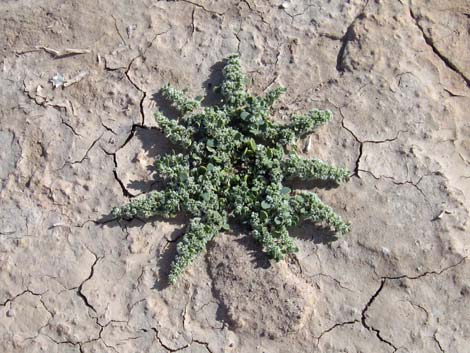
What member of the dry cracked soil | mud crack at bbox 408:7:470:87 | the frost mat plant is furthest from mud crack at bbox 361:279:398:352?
mud crack at bbox 408:7:470:87

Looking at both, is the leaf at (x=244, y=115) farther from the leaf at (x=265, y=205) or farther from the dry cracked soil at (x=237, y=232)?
the leaf at (x=265, y=205)

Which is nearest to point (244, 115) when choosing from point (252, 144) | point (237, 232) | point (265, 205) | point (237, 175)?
point (252, 144)

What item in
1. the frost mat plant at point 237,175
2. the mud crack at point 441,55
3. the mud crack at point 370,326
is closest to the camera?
the mud crack at point 370,326

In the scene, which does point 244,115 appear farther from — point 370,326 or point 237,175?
point 370,326

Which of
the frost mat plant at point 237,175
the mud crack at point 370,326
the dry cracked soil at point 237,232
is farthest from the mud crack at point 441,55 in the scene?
the mud crack at point 370,326

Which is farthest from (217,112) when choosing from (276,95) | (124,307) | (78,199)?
(124,307)

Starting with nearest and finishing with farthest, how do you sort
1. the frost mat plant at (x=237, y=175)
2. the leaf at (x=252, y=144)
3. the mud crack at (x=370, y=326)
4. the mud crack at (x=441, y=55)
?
the mud crack at (x=370, y=326) → the frost mat plant at (x=237, y=175) → the leaf at (x=252, y=144) → the mud crack at (x=441, y=55)

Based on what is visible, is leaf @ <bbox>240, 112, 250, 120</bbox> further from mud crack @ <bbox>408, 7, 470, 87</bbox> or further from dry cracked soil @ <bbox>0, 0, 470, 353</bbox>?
mud crack @ <bbox>408, 7, 470, 87</bbox>
